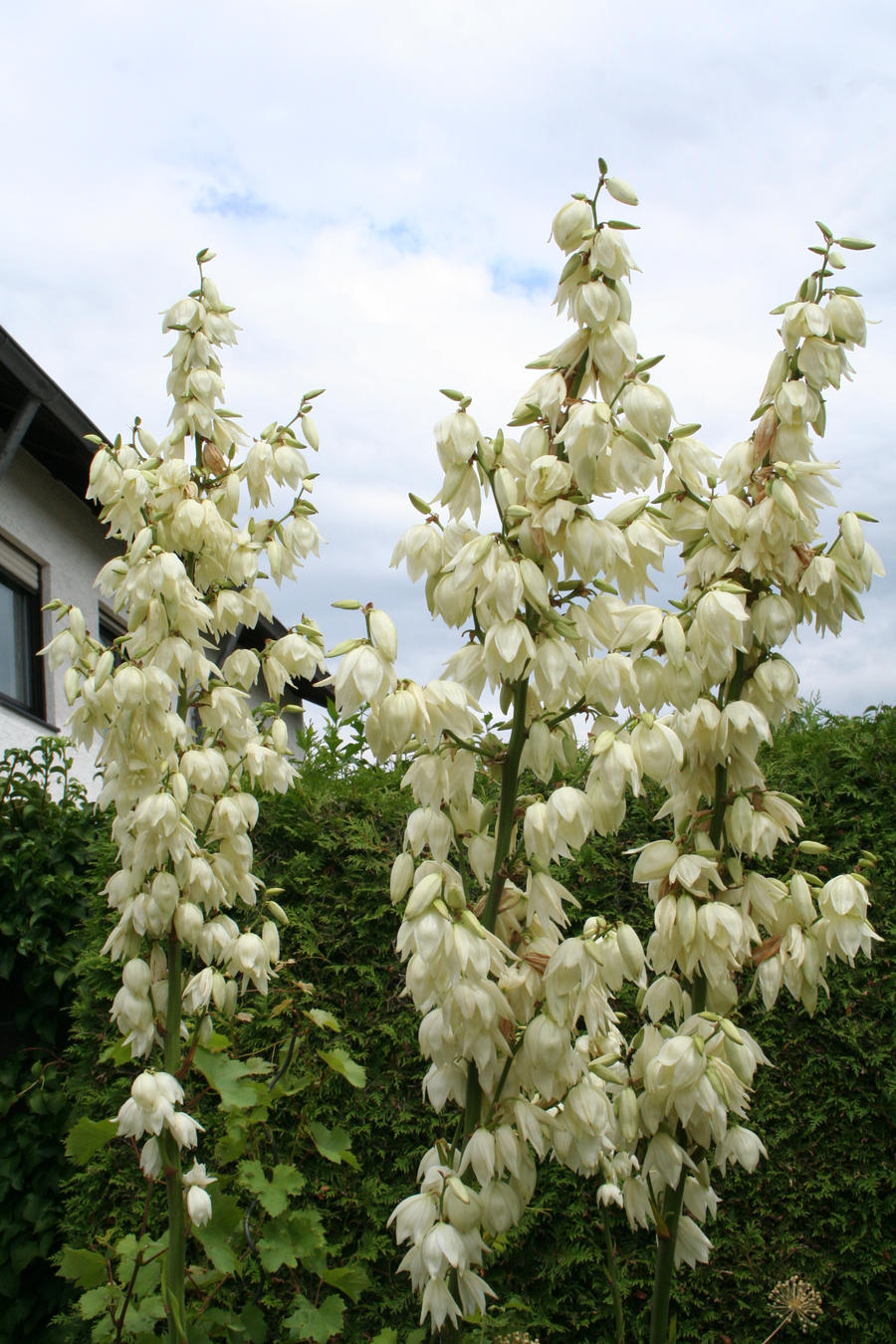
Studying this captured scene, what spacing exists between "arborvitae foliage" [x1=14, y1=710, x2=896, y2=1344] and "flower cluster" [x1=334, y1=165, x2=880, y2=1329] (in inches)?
47.9

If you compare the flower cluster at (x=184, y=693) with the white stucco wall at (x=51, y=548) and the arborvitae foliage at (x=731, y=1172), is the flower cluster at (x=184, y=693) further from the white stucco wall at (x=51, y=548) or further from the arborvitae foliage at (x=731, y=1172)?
the white stucco wall at (x=51, y=548)

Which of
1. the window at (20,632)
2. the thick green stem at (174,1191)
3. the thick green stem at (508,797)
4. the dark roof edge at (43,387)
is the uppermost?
the dark roof edge at (43,387)

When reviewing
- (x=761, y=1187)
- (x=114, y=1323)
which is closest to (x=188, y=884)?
(x=114, y=1323)

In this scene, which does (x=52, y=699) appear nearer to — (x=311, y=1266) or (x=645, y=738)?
(x=311, y=1266)

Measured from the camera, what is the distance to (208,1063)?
6.57 feet

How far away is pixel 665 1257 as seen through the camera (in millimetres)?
1404

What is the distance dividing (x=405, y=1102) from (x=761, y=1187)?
96cm

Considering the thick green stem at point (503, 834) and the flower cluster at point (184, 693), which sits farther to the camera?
the flower cluster at point (184, 693)

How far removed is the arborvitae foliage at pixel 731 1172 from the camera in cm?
252

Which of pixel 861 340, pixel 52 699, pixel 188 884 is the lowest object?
pixel 188 884

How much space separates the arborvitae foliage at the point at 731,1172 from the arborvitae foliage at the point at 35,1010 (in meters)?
0.49

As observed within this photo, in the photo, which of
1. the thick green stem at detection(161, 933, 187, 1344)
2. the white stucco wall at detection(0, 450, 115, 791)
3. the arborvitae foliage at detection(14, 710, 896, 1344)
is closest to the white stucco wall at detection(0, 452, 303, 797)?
the white stucco wall at detection(0, 450, 115, 791)

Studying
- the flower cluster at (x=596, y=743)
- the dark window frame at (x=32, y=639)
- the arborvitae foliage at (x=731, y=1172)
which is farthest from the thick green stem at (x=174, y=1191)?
the dark window frame at (x=32, y=639)

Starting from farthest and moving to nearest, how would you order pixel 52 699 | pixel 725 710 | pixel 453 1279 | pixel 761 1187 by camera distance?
pixel 52 699
pixel 761 1187
pixel 725 710
pixel 453 1279
